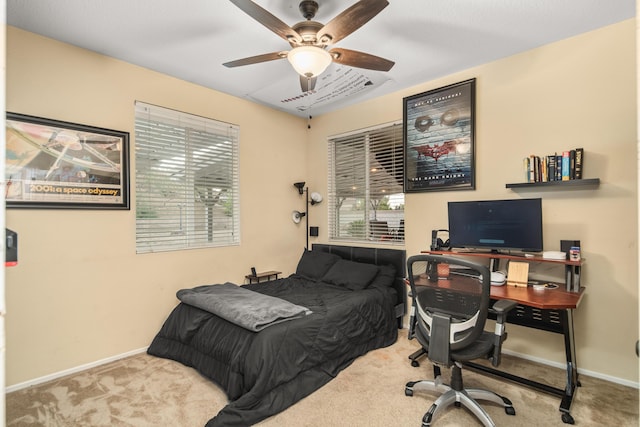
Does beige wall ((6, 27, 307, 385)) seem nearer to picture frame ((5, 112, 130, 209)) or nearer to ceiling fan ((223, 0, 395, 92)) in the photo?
picture frame ((5, 112, 130, 209))

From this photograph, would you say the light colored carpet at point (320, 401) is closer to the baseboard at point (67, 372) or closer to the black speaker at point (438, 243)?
the baseboard at point (67, 372)

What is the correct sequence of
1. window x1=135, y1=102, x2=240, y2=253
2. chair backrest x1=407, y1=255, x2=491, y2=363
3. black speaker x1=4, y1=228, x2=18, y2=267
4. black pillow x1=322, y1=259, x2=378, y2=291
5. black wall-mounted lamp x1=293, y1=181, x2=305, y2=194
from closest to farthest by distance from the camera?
black speaker x1=4, y1=228, x2=18, y2=267
chair backrest x1=407, y1=255, x2=491, y2=363
window x1=135, y1=102, x2=240, y2=253
black pillow x1=322, y1=259, x2=378, y2=291
black wall-mounted lamp x1=293, y1=181, x2=305, y2=194

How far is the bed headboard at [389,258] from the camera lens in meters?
3.46

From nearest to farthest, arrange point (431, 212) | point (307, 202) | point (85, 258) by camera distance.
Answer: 1. point (85, 258)
2. point (431, 212)
3. point (307, 202)

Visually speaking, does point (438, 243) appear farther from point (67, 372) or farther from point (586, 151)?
point (67, 372)

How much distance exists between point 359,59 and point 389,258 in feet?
7.15

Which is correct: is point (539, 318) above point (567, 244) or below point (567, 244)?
below

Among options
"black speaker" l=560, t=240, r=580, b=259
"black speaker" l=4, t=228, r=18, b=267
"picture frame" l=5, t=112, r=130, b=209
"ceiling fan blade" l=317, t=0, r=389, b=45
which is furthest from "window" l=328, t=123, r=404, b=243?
"black speaker" l=4, t=228, r=18, b=267

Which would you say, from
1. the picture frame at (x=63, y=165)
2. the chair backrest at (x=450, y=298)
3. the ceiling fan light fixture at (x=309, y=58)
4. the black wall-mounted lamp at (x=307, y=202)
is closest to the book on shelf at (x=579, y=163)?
the chair backrest at (x=450, y=298)

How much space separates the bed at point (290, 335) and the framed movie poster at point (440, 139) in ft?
3.04

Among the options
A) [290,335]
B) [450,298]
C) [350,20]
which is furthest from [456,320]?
[350,20]

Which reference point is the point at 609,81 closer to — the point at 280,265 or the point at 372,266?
the point at 372,266

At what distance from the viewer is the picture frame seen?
233cm

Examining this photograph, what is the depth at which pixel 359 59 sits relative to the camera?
2.24 m
